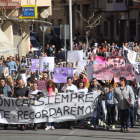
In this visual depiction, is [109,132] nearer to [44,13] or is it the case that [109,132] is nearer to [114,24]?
[44,13]

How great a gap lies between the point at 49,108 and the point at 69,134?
1.12 m

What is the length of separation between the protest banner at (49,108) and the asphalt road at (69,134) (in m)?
0.35

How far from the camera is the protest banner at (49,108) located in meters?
13.1

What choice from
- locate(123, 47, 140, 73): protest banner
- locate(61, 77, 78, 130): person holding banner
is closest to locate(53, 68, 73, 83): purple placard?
locate(61, 77, 78, 130): person holding banner

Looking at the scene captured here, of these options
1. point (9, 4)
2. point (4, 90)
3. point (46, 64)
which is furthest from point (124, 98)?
point (9, 4)

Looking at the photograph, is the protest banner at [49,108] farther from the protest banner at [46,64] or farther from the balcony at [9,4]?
the balcony at [9,4]

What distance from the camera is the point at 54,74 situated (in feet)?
50.2

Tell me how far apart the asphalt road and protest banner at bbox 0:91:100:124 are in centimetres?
35

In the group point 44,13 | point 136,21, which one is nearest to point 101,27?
point 136,21

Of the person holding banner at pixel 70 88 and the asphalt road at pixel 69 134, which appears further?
the person holding banner at pixel 70 88

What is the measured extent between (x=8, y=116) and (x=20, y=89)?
0.85 m

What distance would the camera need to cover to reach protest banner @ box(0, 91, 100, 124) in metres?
13.1

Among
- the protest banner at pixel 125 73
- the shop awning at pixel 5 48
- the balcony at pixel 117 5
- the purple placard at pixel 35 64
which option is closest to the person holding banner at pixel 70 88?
the protest banner at pixel 125 73

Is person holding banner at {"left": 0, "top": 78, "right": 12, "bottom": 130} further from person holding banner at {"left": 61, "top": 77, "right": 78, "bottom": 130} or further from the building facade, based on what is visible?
the building facade
